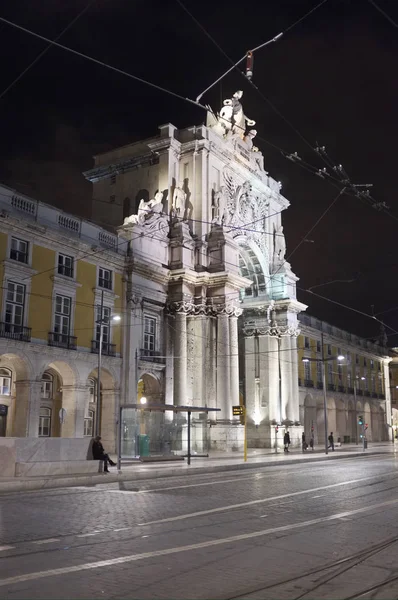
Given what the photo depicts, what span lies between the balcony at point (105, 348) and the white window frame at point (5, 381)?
467 cm

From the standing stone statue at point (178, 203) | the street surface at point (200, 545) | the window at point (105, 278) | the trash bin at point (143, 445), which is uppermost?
the standing stone statue at point (178, 203)

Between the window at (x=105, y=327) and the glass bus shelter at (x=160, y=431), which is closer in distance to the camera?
the glass bus shelter at (x=160, y=431)

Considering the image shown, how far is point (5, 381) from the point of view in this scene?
32625 mm

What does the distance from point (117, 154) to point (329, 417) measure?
36.5 meters

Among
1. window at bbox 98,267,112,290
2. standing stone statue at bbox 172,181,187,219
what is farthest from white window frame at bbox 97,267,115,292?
standing stone statue at bbox 172,181,187,219

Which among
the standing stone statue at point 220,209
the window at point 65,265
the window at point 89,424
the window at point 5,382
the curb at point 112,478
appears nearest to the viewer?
the curb at point 112,478

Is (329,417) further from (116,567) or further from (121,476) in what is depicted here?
(116,567)

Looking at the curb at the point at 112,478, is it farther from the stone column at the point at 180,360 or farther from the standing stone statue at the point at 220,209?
the standing stone statue at the point at 220,209

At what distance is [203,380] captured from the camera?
41.8 meters

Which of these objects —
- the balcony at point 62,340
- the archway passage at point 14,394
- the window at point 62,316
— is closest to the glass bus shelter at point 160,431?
the archway passage at point 14,394

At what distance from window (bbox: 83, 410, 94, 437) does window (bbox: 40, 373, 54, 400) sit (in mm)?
2950

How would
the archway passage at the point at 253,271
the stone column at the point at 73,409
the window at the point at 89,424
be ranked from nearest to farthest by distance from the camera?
1. the stone column at the point at 73,409
2. the window at the point at 89,424
3. the archway passage at the point at 253,271

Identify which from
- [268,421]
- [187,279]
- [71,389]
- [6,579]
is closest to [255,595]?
[6,579]

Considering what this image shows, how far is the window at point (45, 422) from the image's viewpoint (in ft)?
112
